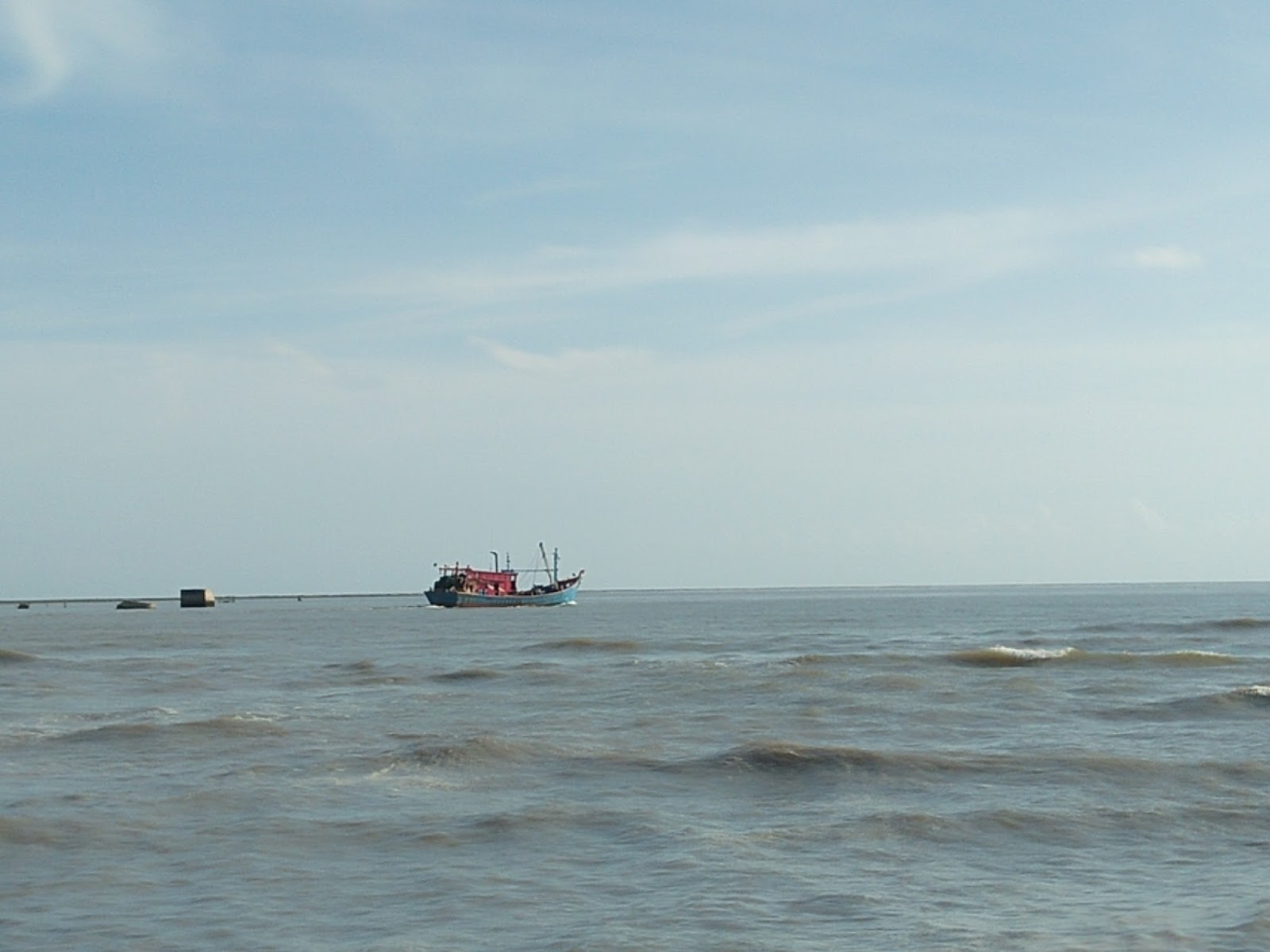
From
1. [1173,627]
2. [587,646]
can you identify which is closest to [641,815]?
[587,646]

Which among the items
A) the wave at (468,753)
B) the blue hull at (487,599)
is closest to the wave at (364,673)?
the wave at (468,753)

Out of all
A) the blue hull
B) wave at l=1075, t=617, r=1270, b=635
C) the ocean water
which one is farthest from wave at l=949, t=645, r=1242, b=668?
the blue hull

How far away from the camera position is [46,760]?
22172 mm

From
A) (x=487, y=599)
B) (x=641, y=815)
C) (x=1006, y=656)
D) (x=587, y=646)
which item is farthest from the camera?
(x=487, y=599)

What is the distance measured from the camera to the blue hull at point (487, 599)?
13475 centimetres

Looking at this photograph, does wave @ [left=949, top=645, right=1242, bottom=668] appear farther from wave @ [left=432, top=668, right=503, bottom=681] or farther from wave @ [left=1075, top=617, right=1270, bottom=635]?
wave @ [left=1075, top=617, right=1270, bottom=635]

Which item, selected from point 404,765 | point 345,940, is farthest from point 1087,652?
point 345,940

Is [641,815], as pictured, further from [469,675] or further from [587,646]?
[587,646]

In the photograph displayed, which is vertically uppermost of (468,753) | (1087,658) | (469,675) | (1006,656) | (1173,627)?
(468,753)

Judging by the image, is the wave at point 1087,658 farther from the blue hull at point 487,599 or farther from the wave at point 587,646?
the blue hull at point 487,599

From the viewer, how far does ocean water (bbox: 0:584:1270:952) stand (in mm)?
11922

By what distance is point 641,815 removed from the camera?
1706cm

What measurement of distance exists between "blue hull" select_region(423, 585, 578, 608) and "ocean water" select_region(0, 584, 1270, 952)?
9579 cm

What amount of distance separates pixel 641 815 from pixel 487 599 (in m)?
120
